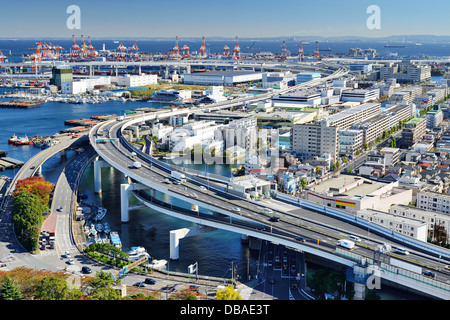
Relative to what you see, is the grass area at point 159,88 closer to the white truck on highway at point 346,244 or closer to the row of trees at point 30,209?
the row of trees at point 30,209

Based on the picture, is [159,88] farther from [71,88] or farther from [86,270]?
[86,270]

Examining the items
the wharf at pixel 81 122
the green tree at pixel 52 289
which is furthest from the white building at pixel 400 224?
the wharf at pixel 81 122

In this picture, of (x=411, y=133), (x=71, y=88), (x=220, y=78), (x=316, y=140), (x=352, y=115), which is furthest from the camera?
(x=220, y=78)

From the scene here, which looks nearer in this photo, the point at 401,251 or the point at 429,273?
the point at 429,273

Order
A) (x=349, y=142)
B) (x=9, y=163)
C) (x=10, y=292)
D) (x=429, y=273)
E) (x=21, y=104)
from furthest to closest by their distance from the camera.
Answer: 1. (x=21, y=104)
2. (x=349, y=142)
3. (x=9, y=163)
4. (x=429, y=273)
5. (x=10, y=292)

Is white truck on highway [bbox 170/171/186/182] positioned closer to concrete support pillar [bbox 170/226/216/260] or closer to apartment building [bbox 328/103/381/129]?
concrete support pillar [bbox 170/226/216/260]

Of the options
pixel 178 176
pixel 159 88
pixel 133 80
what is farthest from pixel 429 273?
pixel 133 80

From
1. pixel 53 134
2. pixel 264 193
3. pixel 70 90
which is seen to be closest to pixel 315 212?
pixel 264 193

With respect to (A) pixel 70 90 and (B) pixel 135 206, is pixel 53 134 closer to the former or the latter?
(B) pixel 135 206
